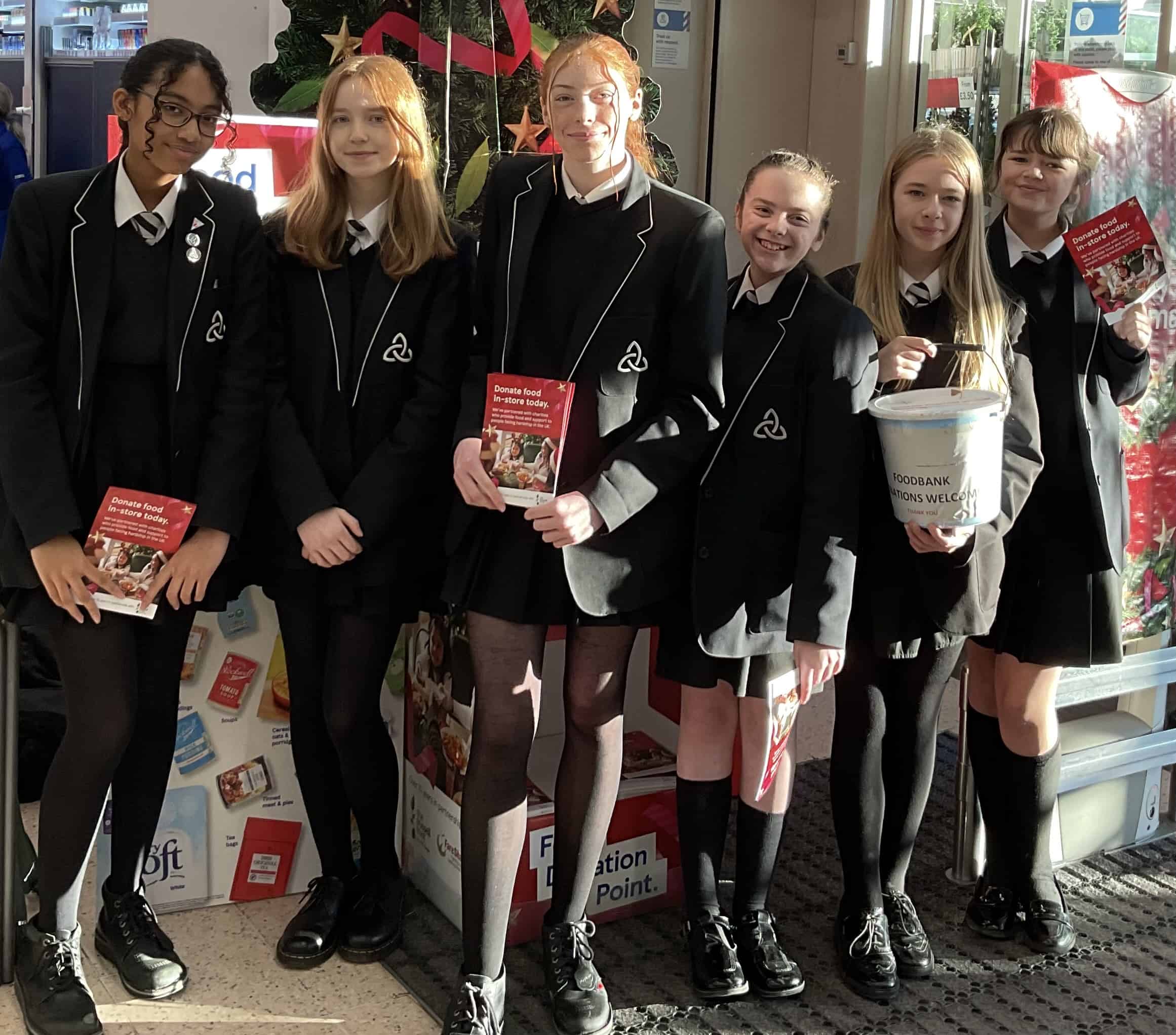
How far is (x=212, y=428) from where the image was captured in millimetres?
2248

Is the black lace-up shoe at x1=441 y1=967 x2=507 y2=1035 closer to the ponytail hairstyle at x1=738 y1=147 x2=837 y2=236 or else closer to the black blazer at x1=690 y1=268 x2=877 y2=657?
the black blazer at x1=690 y1=268 x2=877 y2=657

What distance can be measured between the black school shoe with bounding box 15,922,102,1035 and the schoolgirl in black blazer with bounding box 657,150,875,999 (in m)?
1.12

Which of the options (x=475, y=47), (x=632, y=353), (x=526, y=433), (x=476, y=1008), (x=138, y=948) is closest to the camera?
(x=526, y=433)

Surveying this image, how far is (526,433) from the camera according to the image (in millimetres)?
1945

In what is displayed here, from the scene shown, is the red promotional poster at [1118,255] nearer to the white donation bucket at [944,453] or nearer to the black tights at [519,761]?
the white donation bucket at [944,453]

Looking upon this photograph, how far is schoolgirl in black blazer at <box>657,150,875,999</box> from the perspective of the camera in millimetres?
2164

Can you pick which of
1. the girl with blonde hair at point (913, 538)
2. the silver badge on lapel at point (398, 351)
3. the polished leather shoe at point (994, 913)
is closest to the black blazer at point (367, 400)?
the silver badge on lapel at point (398, 351)

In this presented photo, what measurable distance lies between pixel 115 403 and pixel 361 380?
0.40 metres

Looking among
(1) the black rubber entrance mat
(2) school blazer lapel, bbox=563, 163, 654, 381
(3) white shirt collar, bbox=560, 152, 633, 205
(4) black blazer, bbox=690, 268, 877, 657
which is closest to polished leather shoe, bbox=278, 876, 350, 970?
(1) the black rubber entrance mat

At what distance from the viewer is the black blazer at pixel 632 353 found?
6.77 ft

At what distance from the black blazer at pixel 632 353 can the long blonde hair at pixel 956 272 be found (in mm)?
345

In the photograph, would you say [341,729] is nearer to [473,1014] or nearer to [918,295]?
[473,1014]

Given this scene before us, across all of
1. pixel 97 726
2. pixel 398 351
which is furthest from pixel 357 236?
pixel 97 726

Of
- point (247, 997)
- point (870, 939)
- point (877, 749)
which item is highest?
point (877, 749)
